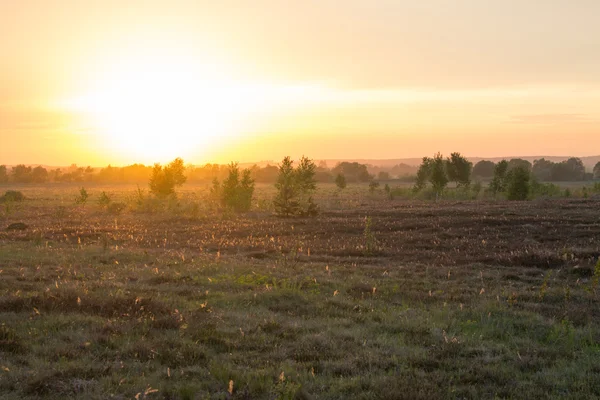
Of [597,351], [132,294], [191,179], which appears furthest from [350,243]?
[191,179]

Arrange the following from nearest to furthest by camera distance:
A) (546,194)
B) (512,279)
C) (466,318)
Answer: (466,318) → (512,279) → (546,194)

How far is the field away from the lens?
627 centimetres

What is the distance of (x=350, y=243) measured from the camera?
22.1m

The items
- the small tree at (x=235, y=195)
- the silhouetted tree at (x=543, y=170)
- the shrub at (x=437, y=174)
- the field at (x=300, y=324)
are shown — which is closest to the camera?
the field at (x=300, y=324)

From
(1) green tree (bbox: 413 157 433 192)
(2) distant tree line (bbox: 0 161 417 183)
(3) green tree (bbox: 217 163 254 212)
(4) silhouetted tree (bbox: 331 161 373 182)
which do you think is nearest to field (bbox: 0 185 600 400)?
(3) green tree (bbox: 217 163 254 212)

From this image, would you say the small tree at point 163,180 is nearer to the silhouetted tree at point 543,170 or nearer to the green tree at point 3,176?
the green tree at point 3,176

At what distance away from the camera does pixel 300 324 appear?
9.16 metres

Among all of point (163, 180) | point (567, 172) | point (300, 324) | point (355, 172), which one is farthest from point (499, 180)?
point (567, 172)

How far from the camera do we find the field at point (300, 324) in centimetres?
627

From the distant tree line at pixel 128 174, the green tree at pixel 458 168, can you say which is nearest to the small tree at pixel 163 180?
the green tree at pixel 458 168

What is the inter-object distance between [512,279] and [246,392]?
11104 mm

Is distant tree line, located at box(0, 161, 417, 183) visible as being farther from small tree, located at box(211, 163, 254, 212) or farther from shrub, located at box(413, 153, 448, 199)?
small tree, located at box(211, 163, 254, 212)

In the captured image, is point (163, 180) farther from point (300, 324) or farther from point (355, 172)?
point (355, 172)

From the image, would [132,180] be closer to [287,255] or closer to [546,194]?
[546,194]
